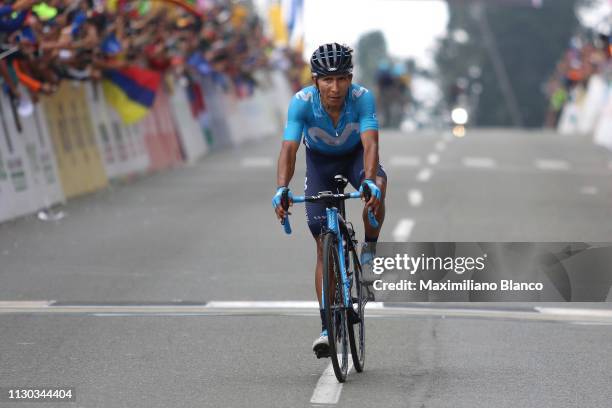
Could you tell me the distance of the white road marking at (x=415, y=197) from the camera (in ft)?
68.8

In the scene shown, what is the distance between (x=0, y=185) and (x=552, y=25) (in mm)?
102019

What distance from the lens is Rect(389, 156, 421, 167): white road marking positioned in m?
30.2

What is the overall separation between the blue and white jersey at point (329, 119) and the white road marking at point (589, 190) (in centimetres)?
1556

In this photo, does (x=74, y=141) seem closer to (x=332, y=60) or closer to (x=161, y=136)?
(x=161, y=136)

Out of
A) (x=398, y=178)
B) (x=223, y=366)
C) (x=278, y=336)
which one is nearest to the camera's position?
(x=223, y=366)

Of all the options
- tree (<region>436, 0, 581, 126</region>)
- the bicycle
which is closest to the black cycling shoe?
the bicycle

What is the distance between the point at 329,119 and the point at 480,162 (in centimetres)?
2302

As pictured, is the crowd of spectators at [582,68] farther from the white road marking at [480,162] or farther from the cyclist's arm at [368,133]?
the cyclist's arm at [368,133]

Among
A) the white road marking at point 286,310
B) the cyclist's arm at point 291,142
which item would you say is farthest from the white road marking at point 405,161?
the cyclist's arm at point 291,142

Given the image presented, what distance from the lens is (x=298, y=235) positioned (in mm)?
17172

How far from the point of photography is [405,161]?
31.4m

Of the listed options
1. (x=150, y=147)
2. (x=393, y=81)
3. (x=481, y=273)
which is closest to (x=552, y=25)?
(x=393, y=81)

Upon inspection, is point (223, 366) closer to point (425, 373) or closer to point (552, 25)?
point (425, 373)
